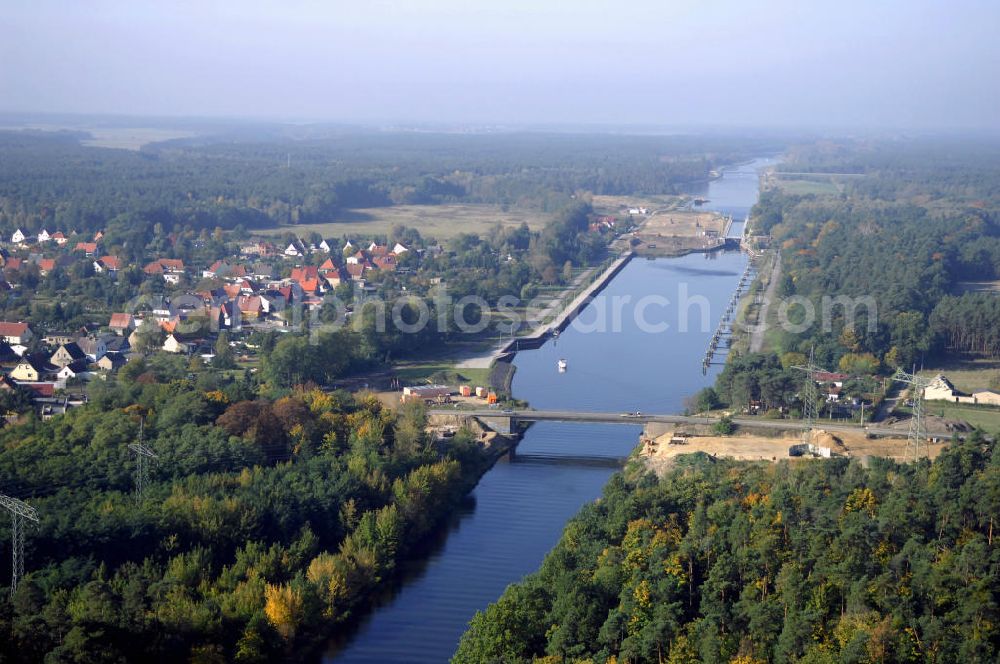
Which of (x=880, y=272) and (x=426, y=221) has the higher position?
(x=880, y=272)

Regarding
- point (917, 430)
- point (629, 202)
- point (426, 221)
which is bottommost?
point (917, 430)

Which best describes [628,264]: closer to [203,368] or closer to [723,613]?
[203,368]

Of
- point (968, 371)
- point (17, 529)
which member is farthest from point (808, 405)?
point (17, 529)

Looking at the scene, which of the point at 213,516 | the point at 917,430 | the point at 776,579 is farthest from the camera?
the point at 917,430

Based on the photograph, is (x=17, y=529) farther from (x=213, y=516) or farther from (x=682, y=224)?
(x=682, y=224)

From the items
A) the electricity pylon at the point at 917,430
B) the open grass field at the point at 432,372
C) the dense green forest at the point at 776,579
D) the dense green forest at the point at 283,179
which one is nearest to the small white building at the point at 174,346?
the open grass field at the point at 432,372

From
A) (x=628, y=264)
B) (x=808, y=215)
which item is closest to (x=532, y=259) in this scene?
(x=628, y=264)

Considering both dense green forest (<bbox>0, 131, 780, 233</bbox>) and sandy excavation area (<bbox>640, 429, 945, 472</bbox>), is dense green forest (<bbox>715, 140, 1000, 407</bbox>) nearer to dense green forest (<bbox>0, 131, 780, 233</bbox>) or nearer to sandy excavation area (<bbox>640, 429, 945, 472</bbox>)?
sandy excavation area (<bbox>640, 429, 945, 472</bbox>)
